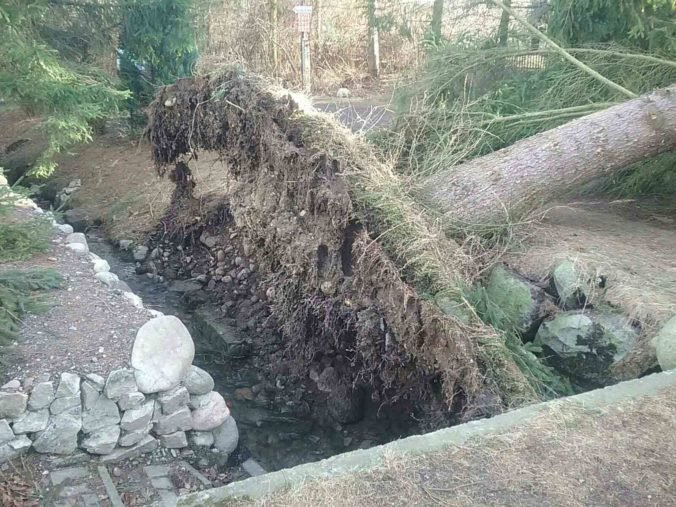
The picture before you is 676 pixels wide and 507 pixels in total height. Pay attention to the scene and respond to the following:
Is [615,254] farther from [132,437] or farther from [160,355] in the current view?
[132,437]

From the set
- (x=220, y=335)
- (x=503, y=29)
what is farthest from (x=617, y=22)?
(x=220, y=335)

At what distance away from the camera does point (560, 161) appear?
23.0ft

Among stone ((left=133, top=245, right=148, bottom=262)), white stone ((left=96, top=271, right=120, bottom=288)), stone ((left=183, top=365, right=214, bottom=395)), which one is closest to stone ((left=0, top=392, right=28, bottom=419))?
stone ((left=183, top=365, right=214, bottom=395))

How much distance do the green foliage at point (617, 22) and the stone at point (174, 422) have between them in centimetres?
567

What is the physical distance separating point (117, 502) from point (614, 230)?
5.44 meters

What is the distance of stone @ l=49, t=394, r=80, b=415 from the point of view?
4.91 meters

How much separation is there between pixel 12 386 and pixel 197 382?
1.32m

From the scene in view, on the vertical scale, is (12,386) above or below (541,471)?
below

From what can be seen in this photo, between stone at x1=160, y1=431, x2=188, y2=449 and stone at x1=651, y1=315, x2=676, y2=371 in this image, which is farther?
stone at x1=160, y1=431, x2=188, y2=449

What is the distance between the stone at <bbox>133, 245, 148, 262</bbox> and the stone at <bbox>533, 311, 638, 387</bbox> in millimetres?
5811

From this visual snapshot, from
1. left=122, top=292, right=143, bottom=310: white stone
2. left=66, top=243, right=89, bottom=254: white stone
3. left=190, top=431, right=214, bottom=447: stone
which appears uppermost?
left=66, top=243, right=89, bottom=254: white stone

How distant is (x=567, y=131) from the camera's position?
23.3 feet

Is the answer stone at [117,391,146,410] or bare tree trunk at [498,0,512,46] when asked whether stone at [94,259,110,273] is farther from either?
bare tree trunk at [498,0,512,46]

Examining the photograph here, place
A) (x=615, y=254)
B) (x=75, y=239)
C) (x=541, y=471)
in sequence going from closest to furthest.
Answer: (x=541, y=471) → (x=615, y=254) → (x=75, y=239)
